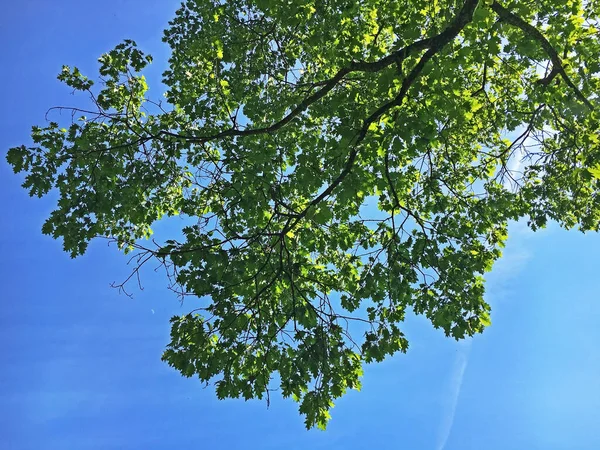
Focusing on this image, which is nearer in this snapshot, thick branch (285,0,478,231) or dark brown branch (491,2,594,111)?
thick branch (285,0,478,231)

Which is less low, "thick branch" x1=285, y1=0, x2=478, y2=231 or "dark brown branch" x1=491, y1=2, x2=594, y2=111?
"dark brown branch" x1=491, y1=2, x2=594, y2=111

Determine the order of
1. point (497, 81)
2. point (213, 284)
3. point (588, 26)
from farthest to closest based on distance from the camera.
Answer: point (497, 81), point (588, 26), point (213, 284)

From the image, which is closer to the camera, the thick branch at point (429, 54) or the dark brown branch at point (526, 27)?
the thick branch at point (429, 54)

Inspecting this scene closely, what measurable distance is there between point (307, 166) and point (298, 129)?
9.17ft

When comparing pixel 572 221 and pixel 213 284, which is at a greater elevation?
pixel 572 221

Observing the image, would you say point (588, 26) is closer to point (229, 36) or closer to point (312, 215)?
point (312, 215)

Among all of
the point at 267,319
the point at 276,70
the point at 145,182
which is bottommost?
the point at 267,319

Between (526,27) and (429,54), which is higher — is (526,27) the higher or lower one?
the higher one

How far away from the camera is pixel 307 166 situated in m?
8.31

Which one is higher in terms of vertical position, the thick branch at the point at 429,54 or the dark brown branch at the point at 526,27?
the dark brown branch at the point at 526,27

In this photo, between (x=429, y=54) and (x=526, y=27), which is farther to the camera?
(x=526, y=27)

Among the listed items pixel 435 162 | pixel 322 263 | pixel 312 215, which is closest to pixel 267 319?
pixel 312 215

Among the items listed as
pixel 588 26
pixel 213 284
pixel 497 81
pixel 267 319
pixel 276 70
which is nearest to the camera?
pixel 213 284

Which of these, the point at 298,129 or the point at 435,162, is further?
the point at 435,162
